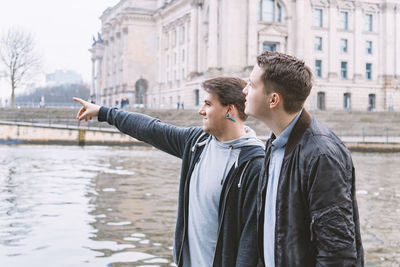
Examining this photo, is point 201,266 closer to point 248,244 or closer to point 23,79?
point 248,244

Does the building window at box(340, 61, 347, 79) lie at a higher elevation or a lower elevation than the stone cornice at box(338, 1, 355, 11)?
lower

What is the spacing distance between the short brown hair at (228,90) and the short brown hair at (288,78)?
2.18 ft

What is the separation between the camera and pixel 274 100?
269 centimetres

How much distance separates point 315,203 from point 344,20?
64.9 meters

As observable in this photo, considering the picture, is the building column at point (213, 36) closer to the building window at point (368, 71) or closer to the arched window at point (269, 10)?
the arched window at point (269, 10)

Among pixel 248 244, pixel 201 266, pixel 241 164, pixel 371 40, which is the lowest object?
pixel 201 266

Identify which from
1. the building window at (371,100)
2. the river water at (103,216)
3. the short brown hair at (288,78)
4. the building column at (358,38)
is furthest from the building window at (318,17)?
the short brown hair at (288,78)

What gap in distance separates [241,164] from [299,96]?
2.19 ft

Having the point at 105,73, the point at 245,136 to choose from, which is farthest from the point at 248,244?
the point at 105,73

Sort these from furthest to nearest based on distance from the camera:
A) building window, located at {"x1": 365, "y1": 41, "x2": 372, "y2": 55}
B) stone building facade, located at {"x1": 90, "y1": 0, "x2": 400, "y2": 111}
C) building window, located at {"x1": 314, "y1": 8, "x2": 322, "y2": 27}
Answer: building window, located at {"x1": 365, "y1": 41, "x2": 372, "y2": 55}
building window, located at {"x1": 314, "y1": 8, "x2": 322, "y2": 27}
stone building facade, located at {"x1": 90, "y1": 0, "x2": 400, "y2": 111}

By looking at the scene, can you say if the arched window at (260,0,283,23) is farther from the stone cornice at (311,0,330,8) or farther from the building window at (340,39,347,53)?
the building window at (340,39,347,53)

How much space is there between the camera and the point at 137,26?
270 feet

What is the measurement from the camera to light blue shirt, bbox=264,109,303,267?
2.62m

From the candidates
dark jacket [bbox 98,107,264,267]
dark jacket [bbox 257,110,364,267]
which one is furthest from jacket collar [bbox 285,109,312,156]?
dark jacket [bbox 98,107,264,267]
